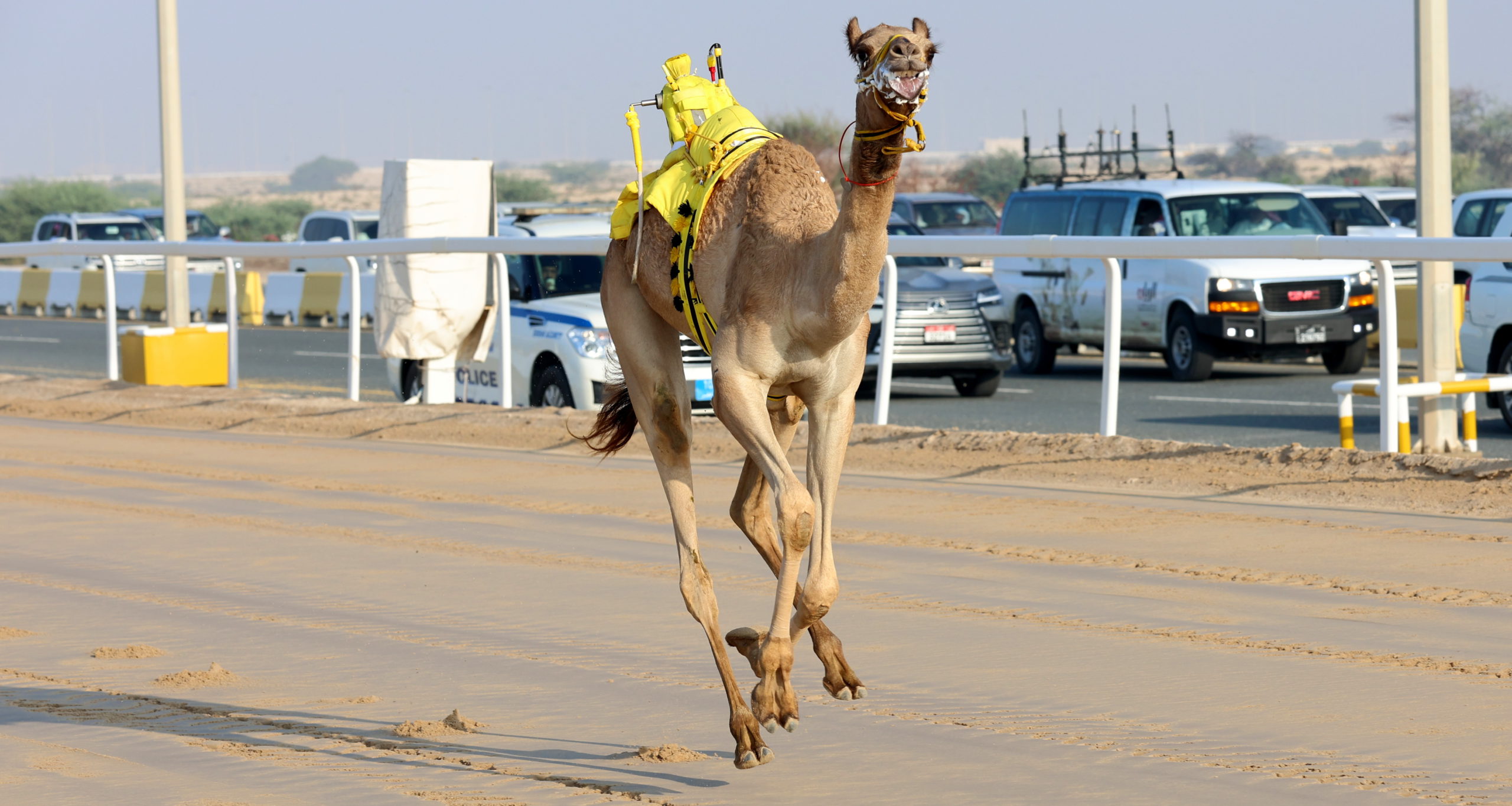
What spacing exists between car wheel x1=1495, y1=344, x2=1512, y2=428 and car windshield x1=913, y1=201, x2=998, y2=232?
69.8ft

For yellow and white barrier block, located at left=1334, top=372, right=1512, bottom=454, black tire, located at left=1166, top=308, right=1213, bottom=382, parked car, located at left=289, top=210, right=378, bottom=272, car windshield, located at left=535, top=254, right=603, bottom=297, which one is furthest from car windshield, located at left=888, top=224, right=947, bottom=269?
parked car, located at left=289, top=210, right=378, bottom=272

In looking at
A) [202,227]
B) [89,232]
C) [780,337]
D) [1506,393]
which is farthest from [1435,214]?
[202,227]

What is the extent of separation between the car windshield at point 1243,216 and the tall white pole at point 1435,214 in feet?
28.9

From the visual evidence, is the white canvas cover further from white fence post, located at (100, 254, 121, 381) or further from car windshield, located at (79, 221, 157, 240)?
car windshield, located at (79, 221, 157, 240)

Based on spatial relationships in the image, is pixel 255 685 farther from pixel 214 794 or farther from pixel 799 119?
pixel 799 119

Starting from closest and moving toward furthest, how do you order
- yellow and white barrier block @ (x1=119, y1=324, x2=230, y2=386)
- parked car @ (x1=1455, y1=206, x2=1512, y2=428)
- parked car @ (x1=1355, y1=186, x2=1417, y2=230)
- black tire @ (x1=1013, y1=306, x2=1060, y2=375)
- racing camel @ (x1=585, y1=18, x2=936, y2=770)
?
racing camel @ (x1=585, y1=18, x2=936, y2=770), parked car @ (x1=1455, y1=206, x2=1512, y2=428), yellow and white barrier block @ (x1=119, y1=324, x2=230, y2=386), black tire @ (x1=1013, y1=306, x2=1060, y2=375), parked car @ (x1=1355, y1=186, x2=1417, y2=230)

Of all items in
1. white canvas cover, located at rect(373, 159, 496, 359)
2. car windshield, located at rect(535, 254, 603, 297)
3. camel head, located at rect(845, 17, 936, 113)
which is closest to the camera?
camel head, located at rect(845, 17, 936, 113)

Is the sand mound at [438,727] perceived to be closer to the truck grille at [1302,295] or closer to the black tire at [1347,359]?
the truck grille at [1302,295]

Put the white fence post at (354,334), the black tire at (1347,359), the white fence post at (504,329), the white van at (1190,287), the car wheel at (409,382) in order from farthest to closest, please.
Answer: the black tire at (1347,359)
the white van at (1190,287)
the car wheel at (409,382)
the white fence post at (354,334)
the white fence post at (504,329)

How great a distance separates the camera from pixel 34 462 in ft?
44.7

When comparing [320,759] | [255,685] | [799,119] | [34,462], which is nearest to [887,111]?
[320,759]

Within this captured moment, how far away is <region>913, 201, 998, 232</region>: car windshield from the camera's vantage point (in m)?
36.7

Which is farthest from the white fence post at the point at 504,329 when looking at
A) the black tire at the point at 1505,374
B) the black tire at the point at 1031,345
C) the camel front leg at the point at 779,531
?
the camel front leg at the point at 779,531

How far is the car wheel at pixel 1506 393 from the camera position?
14.5 m
